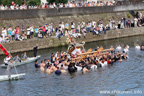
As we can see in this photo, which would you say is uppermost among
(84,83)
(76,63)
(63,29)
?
(63,29)

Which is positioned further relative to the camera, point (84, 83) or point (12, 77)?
point (12, 77)

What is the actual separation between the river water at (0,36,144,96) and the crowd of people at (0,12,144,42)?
26.9 feet

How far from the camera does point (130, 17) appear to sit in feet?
198

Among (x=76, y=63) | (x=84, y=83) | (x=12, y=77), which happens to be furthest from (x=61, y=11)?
(x=84, y=83)

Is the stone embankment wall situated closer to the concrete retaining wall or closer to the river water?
the concrete retaining wall

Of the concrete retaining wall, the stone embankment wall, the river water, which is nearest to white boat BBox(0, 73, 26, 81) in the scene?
the river water

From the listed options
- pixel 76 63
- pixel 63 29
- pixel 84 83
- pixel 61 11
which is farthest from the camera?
pixel 61 11

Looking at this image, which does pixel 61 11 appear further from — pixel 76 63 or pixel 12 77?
pixel 12 77

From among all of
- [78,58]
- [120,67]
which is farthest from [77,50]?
[120,67]

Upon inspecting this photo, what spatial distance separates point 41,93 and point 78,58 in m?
10.2

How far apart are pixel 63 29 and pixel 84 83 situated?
20440 millimetres

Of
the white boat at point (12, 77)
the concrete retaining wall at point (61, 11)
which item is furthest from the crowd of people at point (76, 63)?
the concrete retaining wall at point (61, 11)

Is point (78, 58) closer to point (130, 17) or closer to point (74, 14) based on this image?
point (74, 14)

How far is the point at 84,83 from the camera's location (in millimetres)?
28062
